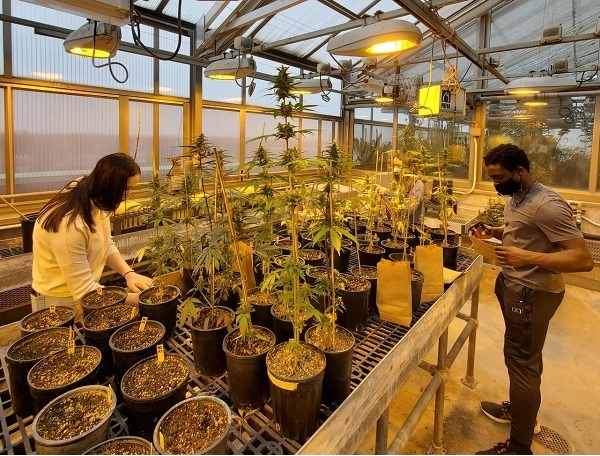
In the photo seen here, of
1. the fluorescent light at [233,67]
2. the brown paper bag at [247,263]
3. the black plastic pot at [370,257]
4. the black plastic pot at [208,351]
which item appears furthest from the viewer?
the fluorescent light at [233,67]

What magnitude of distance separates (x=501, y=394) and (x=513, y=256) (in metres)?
1.39

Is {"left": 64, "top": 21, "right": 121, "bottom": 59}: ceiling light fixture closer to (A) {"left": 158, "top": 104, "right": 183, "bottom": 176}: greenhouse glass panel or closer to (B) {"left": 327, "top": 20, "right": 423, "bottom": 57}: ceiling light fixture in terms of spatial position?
(B) {"left": 327, "top": 20, "right": 423, "bottom": 57}: ceiling light fixture

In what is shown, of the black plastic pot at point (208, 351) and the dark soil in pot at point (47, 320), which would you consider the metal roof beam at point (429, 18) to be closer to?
the black plastic pot at point (208, 351)

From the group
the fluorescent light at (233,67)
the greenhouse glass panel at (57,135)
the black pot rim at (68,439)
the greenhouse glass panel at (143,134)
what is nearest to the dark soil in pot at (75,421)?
the black pot rim at (68,439)

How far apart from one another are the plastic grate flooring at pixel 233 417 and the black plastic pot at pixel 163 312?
5 centimetres

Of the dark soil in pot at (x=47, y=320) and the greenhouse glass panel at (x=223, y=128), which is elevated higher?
the greenhouse glass panel at (x=223, y=128)

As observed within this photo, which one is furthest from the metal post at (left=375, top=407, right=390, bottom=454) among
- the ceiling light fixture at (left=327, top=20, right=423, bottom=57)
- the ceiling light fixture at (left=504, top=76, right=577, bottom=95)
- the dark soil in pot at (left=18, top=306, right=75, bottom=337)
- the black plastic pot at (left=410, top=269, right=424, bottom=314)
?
the ceiling light fixture at (left=504, top=76, right=577, bottom=95)

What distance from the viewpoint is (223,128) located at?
5199 mm

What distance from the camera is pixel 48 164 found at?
11.6ft

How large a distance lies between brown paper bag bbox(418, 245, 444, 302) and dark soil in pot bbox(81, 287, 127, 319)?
147 cm

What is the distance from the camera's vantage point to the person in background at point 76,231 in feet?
4.64

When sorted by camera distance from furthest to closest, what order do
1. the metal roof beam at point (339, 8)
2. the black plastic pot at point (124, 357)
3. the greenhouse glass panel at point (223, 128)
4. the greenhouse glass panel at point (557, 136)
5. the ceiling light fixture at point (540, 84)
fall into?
the greenhouse glass panel at point (223, 128) < the greenhouse glass panel at point (557, 136) < the metal roof beam at point (339, 8) < the ceiling light fixture at point (540, 84) < the black plastic pot at point (124, 357)

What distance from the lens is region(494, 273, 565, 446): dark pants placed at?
5.87 ft

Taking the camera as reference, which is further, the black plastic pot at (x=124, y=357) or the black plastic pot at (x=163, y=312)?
the black plastic pot at (x=163, y=312)
